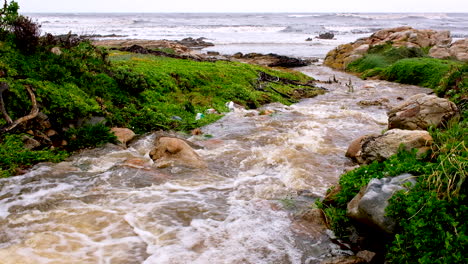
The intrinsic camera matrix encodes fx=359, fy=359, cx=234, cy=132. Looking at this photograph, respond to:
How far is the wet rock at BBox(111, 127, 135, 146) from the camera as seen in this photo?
913cm

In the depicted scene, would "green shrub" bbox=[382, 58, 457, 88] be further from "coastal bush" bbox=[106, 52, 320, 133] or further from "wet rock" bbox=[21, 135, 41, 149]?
"wet rock" bbox=[21, 135, 41, 149]

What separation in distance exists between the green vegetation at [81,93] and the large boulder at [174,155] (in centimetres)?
152

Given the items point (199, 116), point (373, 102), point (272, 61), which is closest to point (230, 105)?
point (199, 116)

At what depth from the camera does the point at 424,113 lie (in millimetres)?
9102

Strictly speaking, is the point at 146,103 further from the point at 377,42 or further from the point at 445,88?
the point at 377,42

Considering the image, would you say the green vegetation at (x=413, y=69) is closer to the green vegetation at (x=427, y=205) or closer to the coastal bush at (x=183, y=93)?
the coastal bush at (x=183, y=93)

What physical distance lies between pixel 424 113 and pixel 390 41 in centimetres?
2395

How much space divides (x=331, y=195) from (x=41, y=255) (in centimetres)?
425

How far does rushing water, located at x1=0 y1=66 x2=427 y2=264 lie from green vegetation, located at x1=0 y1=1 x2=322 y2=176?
3.11 feet

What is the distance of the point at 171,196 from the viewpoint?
21.0ft

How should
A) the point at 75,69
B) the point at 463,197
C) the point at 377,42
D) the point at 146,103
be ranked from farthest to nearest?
the point at 377,42 < the point at 146,103 < the point at 75,69 < the point at 463,197

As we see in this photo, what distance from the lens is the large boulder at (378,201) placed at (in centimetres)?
446

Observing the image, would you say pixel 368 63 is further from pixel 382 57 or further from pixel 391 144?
pixel 391 144

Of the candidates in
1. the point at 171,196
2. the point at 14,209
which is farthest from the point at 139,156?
the point at 14,209
